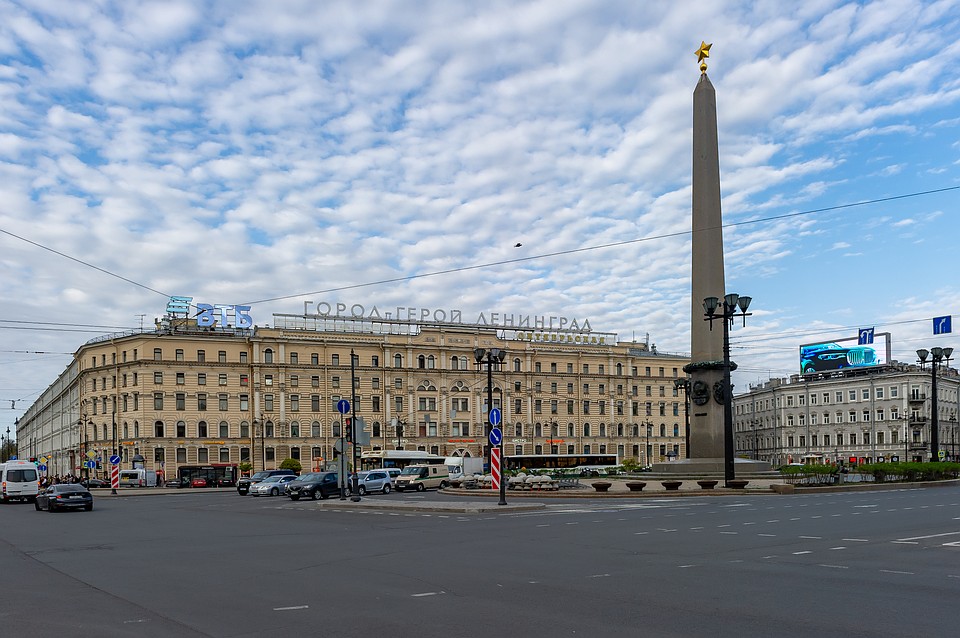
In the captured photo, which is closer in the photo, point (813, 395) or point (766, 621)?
→ point (766, 621)

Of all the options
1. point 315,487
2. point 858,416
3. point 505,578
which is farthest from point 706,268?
point 858,416

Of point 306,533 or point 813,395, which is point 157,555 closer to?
point 306,533

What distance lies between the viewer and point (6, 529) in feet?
85.8

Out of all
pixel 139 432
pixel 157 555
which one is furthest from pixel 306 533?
pixel 139 432

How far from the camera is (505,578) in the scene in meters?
13.0

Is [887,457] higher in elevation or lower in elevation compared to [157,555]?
lower

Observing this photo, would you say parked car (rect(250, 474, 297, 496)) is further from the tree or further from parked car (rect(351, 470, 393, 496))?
the tree

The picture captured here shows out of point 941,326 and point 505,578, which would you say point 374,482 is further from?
point 505,578

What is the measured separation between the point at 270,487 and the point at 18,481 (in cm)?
1404

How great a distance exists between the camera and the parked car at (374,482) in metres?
52.4

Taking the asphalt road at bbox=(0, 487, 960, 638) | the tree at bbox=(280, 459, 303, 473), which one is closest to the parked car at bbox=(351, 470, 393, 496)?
the asphalt road at bbox=(0, 487, 960, 638)

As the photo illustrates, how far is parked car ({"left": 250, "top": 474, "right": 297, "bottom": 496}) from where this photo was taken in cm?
5412

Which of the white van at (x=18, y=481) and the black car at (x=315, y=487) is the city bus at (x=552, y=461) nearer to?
the black car at (x=315, y=487)

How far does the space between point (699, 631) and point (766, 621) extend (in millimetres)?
953
